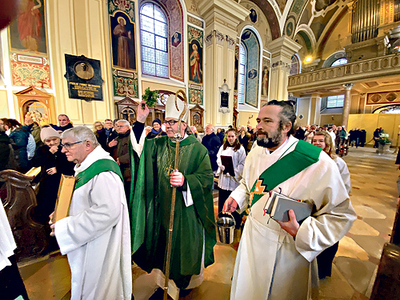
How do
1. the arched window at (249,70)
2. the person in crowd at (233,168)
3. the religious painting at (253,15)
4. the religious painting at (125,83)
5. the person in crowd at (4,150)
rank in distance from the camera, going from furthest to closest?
the arched window at (249,70)
the religious painting at (253,15)
the religious painting at (125,83)
the person in crowd at (233,168)
the person in crowd at (4,150)

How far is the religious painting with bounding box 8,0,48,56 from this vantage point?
19.0 feet

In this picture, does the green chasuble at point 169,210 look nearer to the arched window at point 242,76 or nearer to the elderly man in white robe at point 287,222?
the elderly man in white robe at point 287,222

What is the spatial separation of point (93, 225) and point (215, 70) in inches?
420

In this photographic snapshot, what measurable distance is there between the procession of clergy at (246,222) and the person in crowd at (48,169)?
54.3 inches

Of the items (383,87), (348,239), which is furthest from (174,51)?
(383,87)

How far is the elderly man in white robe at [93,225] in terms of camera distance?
1332 mm

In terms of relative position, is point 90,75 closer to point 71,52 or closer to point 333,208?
point 71,52

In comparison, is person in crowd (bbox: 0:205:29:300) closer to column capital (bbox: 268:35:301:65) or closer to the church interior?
the church interior

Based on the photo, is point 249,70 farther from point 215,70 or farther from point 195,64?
point 195,64

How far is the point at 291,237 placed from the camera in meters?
1.24

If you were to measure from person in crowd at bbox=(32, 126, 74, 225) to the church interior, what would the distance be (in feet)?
2.37

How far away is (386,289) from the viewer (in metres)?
0.91

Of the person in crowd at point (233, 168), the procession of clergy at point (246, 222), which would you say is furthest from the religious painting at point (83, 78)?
the procession of clergy at point (246, 222)

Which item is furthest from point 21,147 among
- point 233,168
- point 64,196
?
point 233,168
